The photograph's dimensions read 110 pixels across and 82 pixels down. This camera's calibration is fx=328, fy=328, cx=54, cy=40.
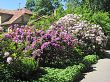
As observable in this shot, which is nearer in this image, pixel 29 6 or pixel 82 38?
pixel 82 38

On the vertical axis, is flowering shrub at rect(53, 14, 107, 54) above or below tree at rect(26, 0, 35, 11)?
below

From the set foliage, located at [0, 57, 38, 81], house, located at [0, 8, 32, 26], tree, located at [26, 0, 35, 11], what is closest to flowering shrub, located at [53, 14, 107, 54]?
foliage, located at [0, 57, 38, 81]

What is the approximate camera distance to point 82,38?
23.6 m

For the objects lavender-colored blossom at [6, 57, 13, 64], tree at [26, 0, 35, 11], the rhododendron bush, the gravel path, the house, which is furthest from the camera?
tree at [26, 0, 35, 11]

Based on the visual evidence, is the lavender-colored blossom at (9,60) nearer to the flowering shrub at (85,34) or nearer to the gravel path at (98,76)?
the gravel path at (98,76)

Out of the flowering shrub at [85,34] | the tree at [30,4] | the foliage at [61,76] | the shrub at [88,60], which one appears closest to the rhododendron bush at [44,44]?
the shrub at [88,60]

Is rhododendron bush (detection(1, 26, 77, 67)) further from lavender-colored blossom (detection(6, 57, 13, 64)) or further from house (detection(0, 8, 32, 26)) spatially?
house (detection(0, 8, 32, 26))

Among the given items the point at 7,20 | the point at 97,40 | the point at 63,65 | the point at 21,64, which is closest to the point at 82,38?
the point at 97,40

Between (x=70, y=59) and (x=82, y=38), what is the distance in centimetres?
598

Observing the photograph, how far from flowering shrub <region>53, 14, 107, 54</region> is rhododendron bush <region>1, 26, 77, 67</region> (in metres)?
6.21

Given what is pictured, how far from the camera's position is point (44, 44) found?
15352 millimetres

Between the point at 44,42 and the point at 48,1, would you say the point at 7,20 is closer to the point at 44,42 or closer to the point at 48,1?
the point at 48,1

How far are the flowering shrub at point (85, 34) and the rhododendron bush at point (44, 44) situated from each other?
245 inches

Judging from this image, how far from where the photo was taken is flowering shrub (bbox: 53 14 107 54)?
23453 mm
